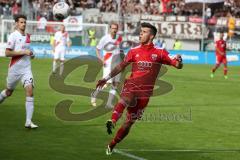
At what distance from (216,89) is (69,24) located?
2266 centimetres

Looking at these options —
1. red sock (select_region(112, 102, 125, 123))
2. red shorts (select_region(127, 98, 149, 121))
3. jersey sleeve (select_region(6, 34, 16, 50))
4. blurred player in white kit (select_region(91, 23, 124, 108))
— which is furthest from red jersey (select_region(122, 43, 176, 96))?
blurred player in white kit (select_region(91, 23, 124, 108))

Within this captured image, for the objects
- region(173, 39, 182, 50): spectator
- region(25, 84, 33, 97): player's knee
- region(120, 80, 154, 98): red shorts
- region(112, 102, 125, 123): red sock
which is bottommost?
region(173, 39, 182, 50): spectator

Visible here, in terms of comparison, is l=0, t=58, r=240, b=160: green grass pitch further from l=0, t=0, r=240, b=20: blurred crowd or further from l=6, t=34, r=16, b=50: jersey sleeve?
l=0, t=0, r=240, b=20: blurred crowd

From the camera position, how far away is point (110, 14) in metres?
53.6

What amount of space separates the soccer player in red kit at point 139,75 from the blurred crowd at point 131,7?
39687 mm

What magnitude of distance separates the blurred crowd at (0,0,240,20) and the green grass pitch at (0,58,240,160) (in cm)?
2841

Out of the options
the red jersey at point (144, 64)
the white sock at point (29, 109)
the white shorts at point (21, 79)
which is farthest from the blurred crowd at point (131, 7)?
the red jersey at point (144, 64)

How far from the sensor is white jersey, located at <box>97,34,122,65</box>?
1948 cm

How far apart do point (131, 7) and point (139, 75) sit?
44.8m

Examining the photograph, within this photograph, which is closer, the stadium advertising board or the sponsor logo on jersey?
the sponsor logo on jersey

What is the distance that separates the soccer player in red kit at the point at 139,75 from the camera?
1184 cm

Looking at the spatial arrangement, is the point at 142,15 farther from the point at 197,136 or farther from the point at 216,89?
the point at 197,136

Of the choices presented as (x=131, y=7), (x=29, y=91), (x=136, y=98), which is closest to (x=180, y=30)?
(x=131, y=7)

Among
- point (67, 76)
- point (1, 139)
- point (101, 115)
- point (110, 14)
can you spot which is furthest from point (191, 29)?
point (1, 139)
